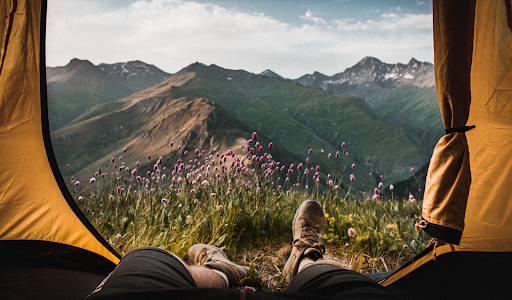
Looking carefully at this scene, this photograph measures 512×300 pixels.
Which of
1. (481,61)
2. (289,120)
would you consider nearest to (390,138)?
(289,120)

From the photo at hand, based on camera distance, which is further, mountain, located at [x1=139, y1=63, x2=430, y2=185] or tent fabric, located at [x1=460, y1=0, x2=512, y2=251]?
mountain, located at [x1=139, y1=63, x2=430, y2=185]

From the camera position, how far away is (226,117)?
158 ft

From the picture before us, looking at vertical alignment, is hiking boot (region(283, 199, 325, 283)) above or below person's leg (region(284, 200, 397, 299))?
below

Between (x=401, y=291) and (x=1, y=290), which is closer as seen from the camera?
(x=1, y=290)

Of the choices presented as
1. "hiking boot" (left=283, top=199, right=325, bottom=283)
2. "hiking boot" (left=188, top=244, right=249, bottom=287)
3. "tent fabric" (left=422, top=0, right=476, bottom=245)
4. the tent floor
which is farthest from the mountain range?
"tent fabric" (left=422, top=0, right=476, bottom=245)

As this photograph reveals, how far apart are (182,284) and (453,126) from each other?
145 cm

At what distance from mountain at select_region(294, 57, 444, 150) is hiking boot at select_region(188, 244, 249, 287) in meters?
106

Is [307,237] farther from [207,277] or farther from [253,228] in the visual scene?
[207,277]

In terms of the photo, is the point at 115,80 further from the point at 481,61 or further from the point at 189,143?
the point at 481,61

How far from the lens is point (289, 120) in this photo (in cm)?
9744

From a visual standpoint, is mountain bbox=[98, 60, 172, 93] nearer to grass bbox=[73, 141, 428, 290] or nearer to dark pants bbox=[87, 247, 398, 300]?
grass bbox=[73, 141, 428, 290]

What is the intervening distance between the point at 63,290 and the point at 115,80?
167m

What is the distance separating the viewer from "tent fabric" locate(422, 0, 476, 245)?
130cm

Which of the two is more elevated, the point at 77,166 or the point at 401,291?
the point at 401,291
